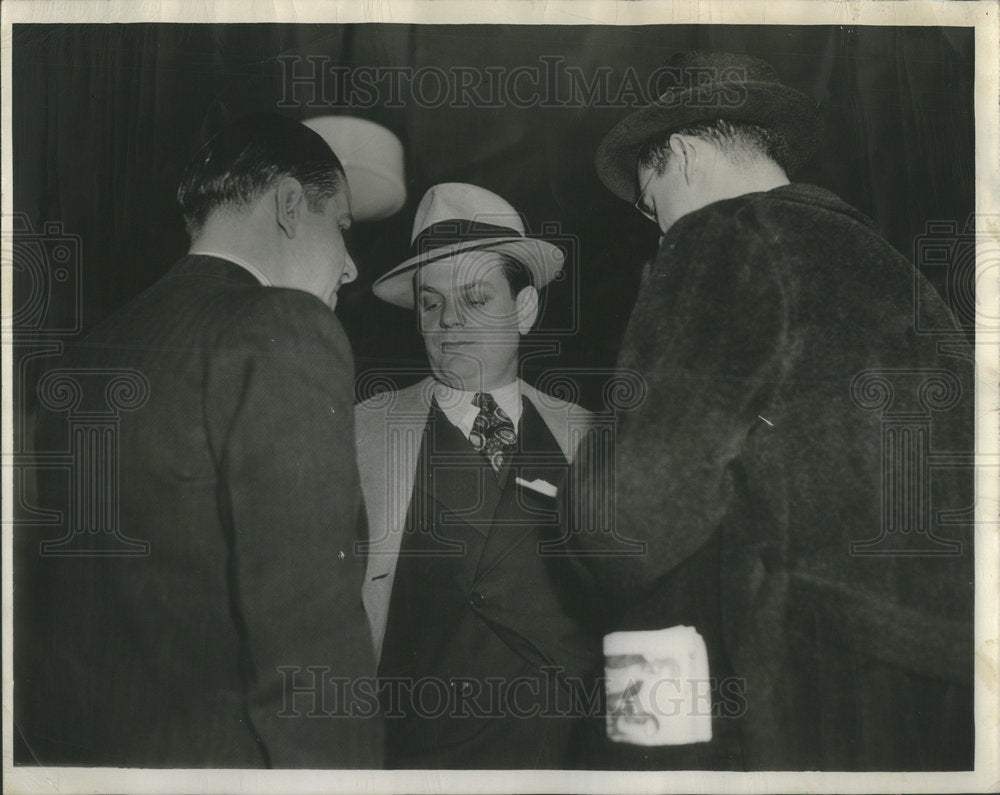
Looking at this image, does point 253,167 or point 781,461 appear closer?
point 781,461

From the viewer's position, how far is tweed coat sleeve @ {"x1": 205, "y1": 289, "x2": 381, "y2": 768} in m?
2.03

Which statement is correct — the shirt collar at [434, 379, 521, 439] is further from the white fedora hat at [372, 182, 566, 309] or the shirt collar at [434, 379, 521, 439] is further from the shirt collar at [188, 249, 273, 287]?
the shirt collar at [188, 249, 273, 287]

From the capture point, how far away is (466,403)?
6.84ft

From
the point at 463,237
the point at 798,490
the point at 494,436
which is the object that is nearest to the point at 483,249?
the point at 463,237

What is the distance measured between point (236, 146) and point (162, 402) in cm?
64

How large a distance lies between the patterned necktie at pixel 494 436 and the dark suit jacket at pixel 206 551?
0.29 meters

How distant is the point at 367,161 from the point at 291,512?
84cm

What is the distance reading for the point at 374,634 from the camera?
206cm

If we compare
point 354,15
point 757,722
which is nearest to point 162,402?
point 354,15

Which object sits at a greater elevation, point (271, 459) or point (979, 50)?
point (979, 50)

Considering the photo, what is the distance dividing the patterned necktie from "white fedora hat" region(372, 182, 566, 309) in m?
0.32

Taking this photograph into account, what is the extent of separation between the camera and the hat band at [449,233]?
6.82 feet

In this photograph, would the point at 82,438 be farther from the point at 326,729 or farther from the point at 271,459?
the point at 326,729

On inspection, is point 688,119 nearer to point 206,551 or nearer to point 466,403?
point 466,403
